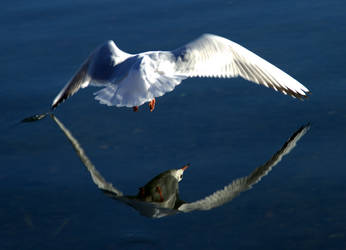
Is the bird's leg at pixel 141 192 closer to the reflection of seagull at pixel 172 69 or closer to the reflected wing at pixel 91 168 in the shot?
the reflected wing at pixel 91 168

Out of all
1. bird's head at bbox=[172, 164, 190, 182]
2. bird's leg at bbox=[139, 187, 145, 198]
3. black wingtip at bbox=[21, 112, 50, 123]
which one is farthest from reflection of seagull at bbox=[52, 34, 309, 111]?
bird's leg at bbox=[139, 187, 145, 198]

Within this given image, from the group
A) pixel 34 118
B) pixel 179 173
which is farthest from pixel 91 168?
pixel 34 118

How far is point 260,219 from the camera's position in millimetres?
3957

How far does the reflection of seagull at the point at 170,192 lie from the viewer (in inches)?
163

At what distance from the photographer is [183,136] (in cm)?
489

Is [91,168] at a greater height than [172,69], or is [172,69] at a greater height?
[172,69]

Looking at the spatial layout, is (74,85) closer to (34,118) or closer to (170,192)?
(34,118)

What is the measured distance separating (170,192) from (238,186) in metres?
0.43

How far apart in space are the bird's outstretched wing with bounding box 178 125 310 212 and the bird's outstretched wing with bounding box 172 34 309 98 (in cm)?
64

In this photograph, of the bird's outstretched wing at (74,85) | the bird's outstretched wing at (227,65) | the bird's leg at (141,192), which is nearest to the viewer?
the bird's leg at (141,192)

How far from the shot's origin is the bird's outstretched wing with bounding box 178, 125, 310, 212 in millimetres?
4141

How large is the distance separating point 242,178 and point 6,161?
1710 mm

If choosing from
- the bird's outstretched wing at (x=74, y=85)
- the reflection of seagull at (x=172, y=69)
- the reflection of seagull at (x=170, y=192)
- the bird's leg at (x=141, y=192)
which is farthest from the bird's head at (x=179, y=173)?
the bird's outstretched wing at (x=74, y=85)

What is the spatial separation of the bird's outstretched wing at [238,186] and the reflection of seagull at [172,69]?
2.24 ft
